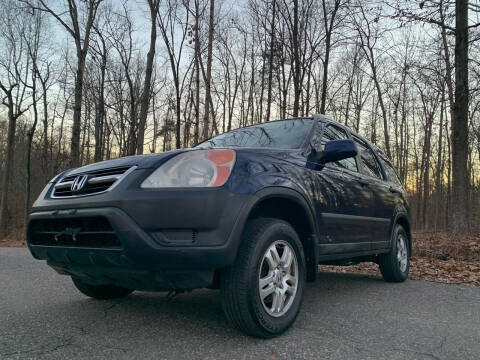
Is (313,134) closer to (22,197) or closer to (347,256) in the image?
(347,256)

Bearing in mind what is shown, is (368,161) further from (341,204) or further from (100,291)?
(100,291)

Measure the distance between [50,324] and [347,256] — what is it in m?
2.71

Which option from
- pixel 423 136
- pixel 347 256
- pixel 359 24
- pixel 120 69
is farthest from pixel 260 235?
→ pixel 423 136

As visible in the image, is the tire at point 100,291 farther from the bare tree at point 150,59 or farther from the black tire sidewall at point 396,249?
the bare tree at point 150,59

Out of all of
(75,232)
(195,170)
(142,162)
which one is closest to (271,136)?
(195,170)

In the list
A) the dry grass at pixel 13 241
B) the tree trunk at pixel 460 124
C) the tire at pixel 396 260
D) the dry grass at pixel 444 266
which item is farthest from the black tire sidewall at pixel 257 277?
the dry grass at pixel 13 241

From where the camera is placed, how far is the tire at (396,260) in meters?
4.84

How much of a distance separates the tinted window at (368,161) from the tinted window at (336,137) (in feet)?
1.21

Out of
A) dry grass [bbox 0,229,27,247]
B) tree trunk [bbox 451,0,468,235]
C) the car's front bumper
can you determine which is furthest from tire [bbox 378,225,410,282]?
dry grass [bbox 0,229,27,247]

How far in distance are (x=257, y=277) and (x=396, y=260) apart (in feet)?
10.6

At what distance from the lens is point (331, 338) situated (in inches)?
101

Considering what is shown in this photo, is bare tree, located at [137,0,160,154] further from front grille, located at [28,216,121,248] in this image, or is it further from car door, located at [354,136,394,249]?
front grille, located at [28,216,121,248]

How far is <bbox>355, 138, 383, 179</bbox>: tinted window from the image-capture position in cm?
456

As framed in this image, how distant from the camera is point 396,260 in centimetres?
491
